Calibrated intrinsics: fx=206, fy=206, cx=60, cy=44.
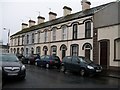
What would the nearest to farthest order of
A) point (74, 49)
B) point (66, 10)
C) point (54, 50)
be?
point (74, 49)
point (54, 50)
point (66, 10)

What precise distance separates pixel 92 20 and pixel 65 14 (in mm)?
12388

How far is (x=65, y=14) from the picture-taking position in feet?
118

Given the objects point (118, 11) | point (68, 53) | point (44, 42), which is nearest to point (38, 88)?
point (118, 11)

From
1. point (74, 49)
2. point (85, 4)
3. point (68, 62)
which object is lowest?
point (68, 62)

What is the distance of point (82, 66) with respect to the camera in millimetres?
16562

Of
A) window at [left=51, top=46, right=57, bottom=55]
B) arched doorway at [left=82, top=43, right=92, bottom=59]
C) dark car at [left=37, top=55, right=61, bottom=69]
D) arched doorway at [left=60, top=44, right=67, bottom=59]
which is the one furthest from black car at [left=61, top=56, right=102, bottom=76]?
window at [left=51, top=46, right=57, bottom=55]

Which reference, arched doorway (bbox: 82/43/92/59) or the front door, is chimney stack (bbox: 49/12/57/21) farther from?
the front door

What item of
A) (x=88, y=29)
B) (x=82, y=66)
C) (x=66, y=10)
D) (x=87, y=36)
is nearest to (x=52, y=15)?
(x=66, y=10)

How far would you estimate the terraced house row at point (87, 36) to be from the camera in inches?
837

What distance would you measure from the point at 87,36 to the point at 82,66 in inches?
366

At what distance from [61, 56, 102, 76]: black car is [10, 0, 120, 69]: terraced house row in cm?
482

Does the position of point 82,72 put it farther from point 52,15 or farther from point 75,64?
point 52,15

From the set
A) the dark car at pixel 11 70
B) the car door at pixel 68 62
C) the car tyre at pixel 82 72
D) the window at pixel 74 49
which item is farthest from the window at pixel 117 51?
the dark car at pixel 11 70

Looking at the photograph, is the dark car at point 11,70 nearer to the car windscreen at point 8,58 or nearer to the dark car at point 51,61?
the car windscreen at point 8,58
